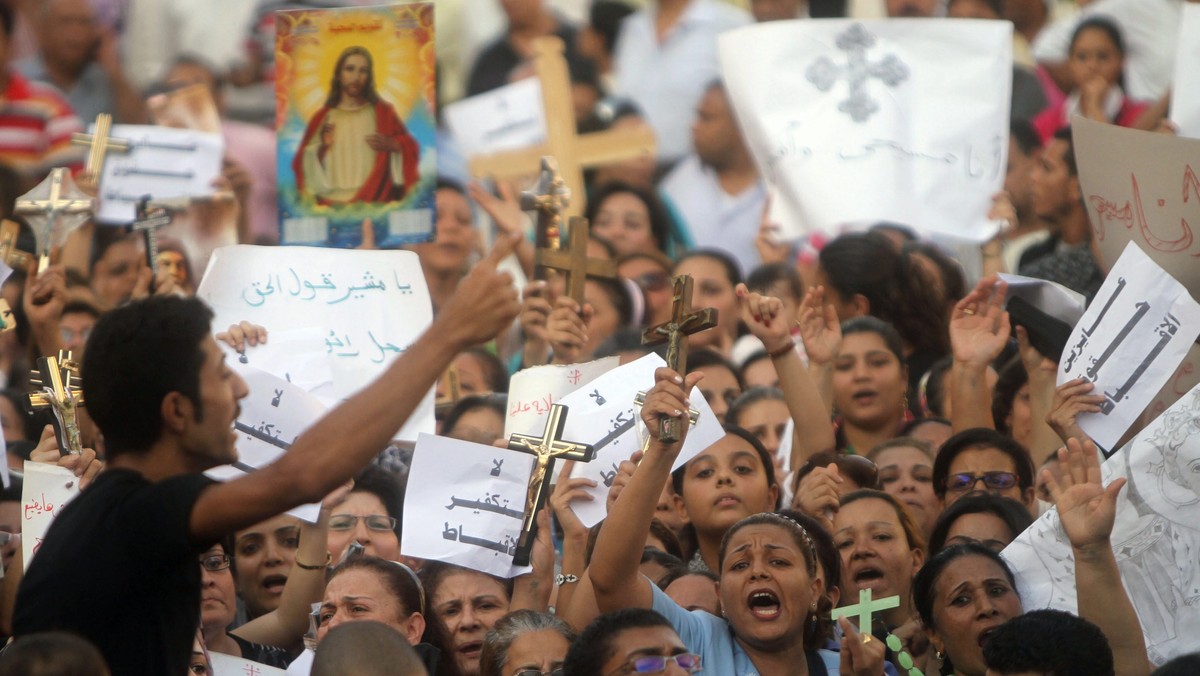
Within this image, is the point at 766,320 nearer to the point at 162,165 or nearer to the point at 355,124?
the point at 355,124

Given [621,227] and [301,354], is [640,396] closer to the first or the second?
[301,354]

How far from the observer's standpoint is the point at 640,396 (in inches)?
219

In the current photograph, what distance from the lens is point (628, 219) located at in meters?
9.71

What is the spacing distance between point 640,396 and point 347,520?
1.48 m

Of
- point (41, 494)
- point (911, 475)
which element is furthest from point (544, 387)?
point (41, 494)

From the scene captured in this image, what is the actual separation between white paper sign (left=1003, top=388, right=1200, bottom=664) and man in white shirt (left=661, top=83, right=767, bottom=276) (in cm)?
521

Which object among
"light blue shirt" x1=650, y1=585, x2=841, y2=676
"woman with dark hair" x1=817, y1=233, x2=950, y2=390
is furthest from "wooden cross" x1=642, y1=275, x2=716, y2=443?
"woman with dark hair" x1=817, y1=233, x2=950, y2=390

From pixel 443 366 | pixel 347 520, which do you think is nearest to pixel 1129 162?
pixel 347 520

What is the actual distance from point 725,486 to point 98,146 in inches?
129

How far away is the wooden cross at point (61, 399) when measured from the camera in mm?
5895

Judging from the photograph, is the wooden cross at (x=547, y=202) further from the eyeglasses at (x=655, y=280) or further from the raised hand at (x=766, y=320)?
the eyeglasses at (x=655, y=280)

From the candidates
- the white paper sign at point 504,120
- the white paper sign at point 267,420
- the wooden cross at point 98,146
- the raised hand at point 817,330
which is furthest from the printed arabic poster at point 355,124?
the white paper sign at point 267,420

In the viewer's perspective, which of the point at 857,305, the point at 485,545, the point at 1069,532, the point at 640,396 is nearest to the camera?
the point at 1069,532

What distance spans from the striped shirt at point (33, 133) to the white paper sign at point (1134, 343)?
6.70 metres
